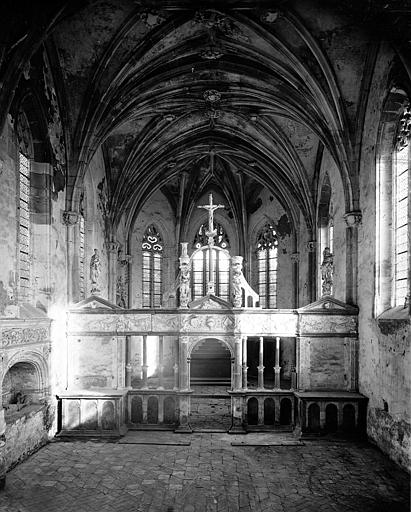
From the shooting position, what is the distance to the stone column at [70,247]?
13.9m

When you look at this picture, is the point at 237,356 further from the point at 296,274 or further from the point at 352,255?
the point at 296,274

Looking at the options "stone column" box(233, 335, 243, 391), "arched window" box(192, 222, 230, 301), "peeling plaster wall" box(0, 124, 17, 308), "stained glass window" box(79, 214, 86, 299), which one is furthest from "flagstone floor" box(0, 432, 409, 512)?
"arched window" box(192, 222, 230, 301)

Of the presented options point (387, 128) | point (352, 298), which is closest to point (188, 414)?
point (352, 298)

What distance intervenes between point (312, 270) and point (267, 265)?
17.3 ft

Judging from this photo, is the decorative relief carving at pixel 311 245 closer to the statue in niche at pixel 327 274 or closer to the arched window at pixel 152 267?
the statue in niche at pixel 327 274

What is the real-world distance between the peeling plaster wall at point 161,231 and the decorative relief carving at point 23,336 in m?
12.7

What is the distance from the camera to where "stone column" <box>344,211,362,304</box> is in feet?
45.0

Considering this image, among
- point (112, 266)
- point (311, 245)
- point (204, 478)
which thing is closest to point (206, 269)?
point (112, 266)

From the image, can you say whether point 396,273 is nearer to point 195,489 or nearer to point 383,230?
point 383,230

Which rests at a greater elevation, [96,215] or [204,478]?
[96,215]

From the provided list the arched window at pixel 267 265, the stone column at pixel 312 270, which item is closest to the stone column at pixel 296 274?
the stone column at pixel 312 270

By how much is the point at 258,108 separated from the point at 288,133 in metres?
1.67

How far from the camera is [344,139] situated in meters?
13.6

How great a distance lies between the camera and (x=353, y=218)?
1365 cm
